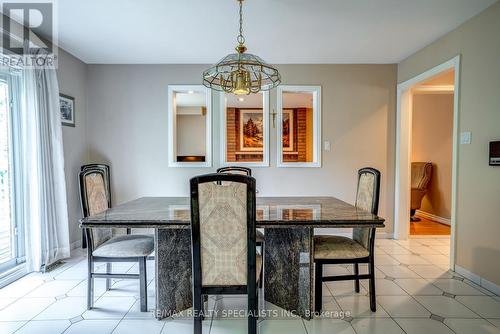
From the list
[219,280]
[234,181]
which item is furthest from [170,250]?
[234,181]

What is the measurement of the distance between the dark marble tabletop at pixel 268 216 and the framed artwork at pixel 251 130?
539 centimetres

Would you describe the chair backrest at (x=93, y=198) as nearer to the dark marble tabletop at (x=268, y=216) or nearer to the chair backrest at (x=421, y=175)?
the dark marble tabletop at (x=268, y=216)

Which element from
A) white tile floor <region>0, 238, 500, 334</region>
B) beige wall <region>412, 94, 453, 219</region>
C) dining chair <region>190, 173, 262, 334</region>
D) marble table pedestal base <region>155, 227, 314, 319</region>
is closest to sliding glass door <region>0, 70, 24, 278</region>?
white tile floor <region>0, 238, 500, 334</region>

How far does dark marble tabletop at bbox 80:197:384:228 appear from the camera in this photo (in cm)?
187

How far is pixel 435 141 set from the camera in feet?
18.2

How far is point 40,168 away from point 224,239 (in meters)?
2.39

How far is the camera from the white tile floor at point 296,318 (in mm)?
2014

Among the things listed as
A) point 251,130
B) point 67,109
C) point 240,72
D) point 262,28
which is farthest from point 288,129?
point 240,72

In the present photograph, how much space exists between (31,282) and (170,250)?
1.66 metres

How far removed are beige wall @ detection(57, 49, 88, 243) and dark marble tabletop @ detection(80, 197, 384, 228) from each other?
168 cm

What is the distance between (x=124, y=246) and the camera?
7.47 feet

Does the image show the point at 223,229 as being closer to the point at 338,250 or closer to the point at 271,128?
the point at 338,250

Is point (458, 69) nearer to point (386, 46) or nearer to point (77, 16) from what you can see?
point (386, 46)

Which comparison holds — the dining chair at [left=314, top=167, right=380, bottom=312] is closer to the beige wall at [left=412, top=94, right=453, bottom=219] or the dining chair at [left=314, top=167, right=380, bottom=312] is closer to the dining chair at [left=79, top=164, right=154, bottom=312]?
the dining chair at [left=79, top=164, right=154, bottom=312]
